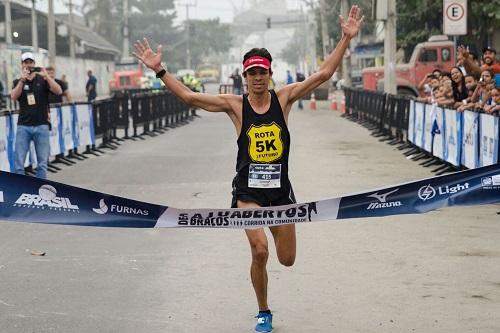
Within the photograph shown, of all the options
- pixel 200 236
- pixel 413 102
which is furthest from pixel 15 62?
pixel 200 236

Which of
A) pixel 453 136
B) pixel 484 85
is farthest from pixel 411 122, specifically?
pixel 484 85

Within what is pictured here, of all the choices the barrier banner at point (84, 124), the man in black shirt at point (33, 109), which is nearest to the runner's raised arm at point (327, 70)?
the man in black shirt at point (33, 109)

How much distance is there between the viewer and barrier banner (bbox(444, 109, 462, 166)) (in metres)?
17.6

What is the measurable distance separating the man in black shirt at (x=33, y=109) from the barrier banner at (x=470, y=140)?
6.20 m

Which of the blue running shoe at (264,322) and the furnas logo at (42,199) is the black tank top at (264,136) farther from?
the furnas logo at (42,199)

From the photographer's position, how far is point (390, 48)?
35.6m

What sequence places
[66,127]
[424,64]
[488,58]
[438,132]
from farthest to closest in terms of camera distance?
[424,64], [66,127], [438,132], [488,58]

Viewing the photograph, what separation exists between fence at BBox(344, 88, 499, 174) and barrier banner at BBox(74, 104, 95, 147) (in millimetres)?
6933

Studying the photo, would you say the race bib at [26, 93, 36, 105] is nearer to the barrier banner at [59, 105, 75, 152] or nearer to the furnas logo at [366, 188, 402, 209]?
the barrier banner at [59, 105, 75, 152]

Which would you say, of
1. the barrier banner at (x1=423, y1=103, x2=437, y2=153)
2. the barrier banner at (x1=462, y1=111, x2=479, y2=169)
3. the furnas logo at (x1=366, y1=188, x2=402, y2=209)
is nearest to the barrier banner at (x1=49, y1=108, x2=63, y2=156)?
the barrier banner at (x1=423, y1=103, x2=437, y2=153)

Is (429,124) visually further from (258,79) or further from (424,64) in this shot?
A: (424,64)

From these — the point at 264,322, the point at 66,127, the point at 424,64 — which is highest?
the point at 424,64

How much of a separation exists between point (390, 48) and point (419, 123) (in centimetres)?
1326

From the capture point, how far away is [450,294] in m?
8.44
